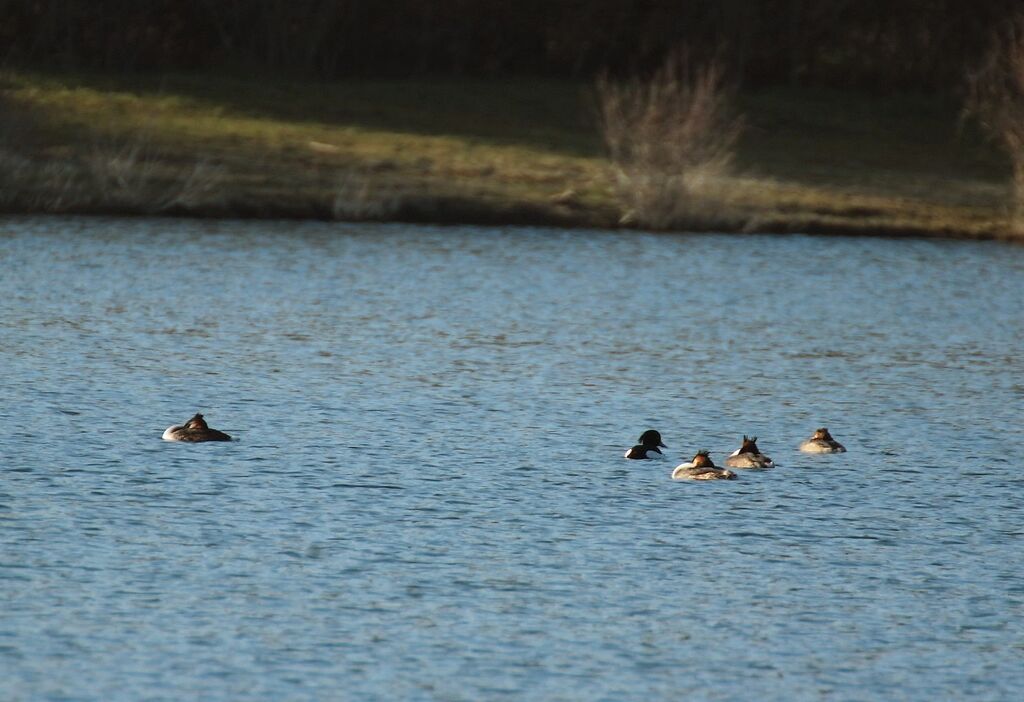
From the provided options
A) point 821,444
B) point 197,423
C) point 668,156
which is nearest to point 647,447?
point 821,444

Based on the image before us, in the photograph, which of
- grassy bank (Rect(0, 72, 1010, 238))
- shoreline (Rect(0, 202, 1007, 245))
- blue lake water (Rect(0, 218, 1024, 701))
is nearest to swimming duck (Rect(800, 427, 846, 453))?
blue lake water (Rect(0, 218, 1024, 701))

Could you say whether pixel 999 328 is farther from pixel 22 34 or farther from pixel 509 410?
pixel 22 34

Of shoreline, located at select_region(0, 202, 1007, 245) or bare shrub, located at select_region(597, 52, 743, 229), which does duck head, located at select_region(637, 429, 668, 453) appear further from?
shoreline, located at select_region(0, 202, 1007, 245)

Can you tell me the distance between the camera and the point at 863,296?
1748 inches

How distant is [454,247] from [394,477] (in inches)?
1243

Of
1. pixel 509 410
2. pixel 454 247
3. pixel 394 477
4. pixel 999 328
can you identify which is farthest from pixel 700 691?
pixel 454 247

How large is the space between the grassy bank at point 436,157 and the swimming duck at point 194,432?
1280 inches

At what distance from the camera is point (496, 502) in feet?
66.3

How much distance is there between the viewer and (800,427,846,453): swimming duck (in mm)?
23438

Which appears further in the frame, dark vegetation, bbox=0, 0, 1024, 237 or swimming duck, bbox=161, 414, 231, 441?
dark vegetation, bbox=0, 0, 1024, 237

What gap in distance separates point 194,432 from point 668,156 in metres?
31.9

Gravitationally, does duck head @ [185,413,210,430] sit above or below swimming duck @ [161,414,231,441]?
above

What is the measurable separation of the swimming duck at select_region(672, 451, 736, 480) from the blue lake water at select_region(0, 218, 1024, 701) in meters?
0.23

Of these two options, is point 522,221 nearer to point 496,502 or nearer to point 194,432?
point 194,432
